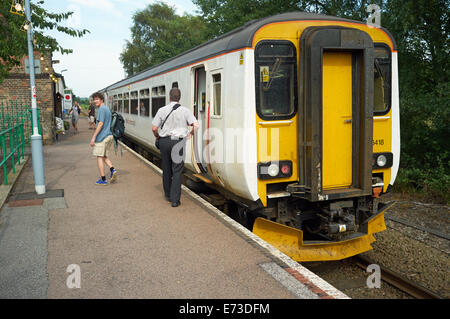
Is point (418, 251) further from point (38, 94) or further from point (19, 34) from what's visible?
point (38, 94)

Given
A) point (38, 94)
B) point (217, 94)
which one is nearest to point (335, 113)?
point (217, 94)

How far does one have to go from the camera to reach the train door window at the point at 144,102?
Answer: 38.8 feet

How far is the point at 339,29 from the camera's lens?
4.96 metres

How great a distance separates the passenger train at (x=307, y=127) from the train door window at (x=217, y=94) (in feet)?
1.20

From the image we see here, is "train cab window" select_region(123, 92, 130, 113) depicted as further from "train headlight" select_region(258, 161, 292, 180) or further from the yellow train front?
"train headlight" select_region(258, 161, 292, 180)

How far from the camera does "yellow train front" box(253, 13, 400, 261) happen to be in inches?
198

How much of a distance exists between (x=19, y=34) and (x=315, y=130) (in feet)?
33.8

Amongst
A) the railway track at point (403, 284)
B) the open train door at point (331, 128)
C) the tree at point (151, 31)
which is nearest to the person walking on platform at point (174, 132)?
the open train door at point (331, 128)

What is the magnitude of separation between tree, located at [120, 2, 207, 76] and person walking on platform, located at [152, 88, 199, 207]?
47164 mm

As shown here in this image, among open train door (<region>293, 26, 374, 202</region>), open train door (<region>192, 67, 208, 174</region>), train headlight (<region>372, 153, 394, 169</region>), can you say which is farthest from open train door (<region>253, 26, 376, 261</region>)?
open train door (<region>192, 67, 208, 174</region>)

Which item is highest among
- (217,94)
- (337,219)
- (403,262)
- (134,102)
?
(134,102)

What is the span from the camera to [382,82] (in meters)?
5.76
